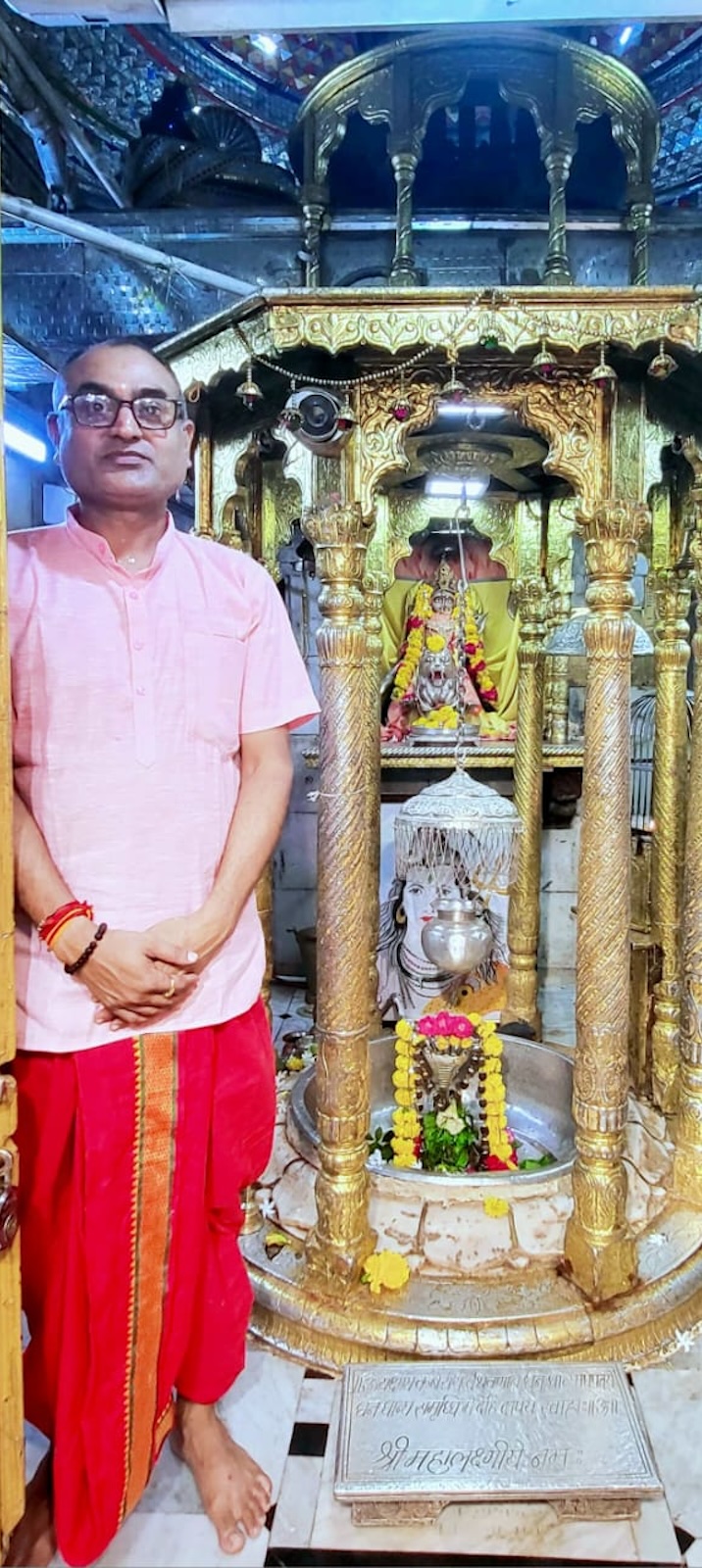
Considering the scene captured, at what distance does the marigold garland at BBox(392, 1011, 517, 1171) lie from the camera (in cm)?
304

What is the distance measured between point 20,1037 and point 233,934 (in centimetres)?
41

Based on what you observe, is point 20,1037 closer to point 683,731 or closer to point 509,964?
point 683,731

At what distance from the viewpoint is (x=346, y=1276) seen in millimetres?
2305

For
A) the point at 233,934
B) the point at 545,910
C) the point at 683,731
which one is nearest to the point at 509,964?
the point at 545,910

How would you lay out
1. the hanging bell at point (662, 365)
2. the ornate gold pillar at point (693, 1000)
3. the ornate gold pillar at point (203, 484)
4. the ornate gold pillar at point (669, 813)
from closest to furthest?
1. the hanging bell at point (662, 365)
2. the ornate gold pillar at point (203, 484)
3. the ornate gold pillar at point (693, 1000)
4. the ornate gold pillar at point (669, 813)

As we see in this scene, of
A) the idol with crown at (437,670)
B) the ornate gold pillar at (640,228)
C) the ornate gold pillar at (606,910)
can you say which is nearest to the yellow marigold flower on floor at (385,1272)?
the ornate gold pillar at (606,910)

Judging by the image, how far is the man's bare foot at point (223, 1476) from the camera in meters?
1.65

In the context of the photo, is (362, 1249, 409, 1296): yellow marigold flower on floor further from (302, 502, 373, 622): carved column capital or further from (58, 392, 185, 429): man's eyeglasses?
(58, 392, 185, 429): man's eyeglasses

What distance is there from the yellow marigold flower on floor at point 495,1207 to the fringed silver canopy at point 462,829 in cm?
119

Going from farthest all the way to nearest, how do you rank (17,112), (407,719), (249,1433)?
(407,719)
(17,112)
(249,1433)

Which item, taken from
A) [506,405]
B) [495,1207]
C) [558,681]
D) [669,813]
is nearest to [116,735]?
[506,405]

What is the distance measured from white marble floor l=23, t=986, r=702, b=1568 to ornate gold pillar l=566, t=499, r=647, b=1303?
50cm

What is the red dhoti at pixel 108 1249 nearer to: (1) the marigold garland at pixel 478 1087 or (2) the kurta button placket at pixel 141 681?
(2) the kurta button placket at pixel 141 681

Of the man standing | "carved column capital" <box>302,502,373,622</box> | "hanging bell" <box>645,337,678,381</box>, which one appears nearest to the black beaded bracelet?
the man standing
